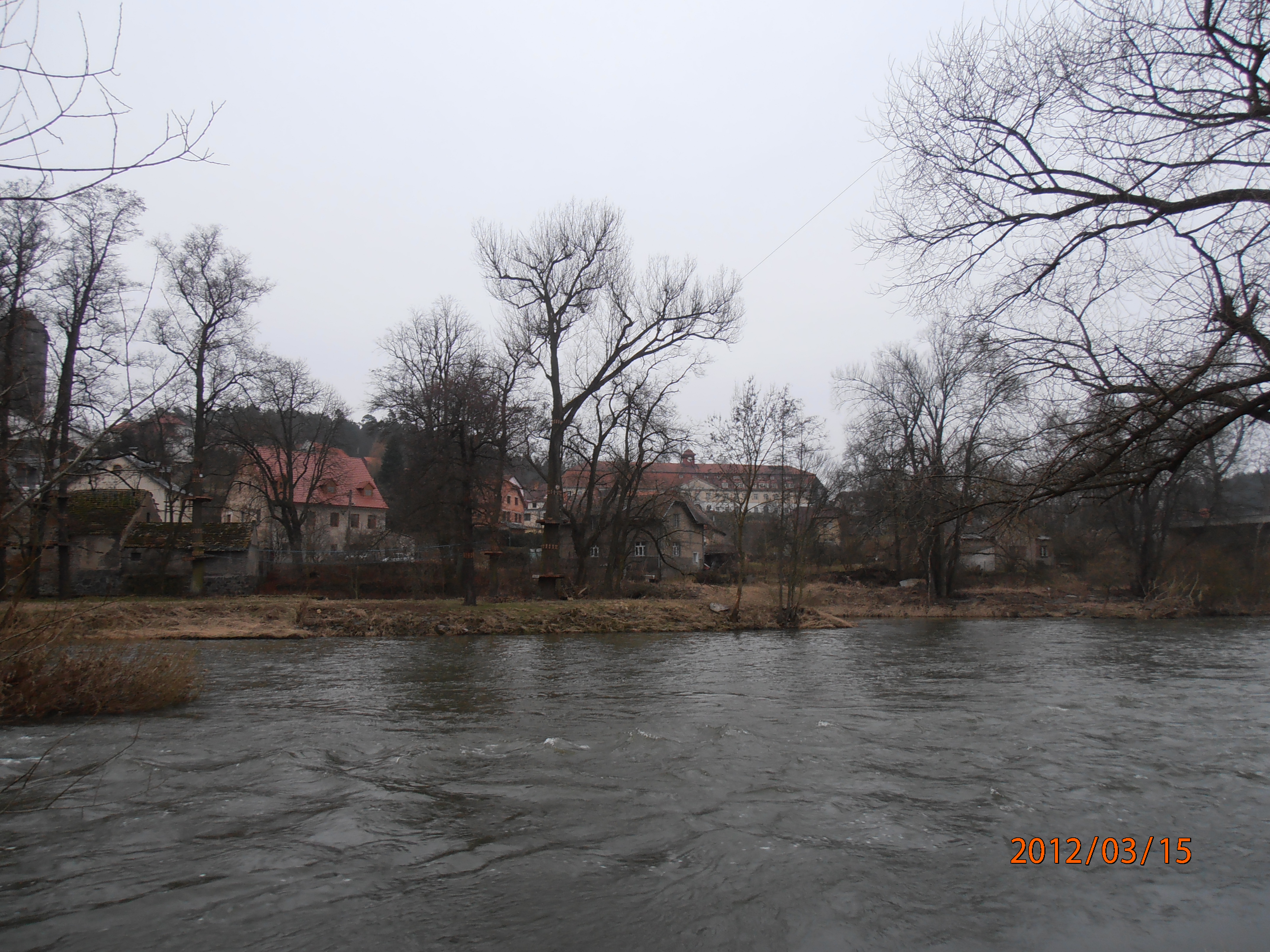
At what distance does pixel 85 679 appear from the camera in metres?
9.24

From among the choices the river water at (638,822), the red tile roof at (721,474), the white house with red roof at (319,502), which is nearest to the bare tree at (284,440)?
the white house with red roof at (319,502)

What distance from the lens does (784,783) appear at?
22.6 ft

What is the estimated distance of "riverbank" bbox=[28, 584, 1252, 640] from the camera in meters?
20.8

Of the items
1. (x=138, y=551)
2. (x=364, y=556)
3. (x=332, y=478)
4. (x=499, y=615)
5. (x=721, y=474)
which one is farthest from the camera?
(x=332, y=478)

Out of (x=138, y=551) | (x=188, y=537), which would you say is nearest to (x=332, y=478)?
(x=138, y=551)

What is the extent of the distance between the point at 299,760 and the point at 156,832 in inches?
83.0

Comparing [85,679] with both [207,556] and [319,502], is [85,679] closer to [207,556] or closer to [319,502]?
[207,556]

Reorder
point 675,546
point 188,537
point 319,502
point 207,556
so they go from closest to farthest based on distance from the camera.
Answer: point 207,556, point 188,537, point 675,546, point 319,502

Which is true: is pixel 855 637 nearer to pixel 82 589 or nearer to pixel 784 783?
pixel 784 783

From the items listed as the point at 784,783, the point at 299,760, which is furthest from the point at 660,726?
the point at 299,760

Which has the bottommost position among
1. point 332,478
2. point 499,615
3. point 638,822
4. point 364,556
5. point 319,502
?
point 499,615

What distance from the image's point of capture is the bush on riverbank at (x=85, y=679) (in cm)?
830

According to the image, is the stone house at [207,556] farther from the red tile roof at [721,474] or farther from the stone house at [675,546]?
the stone house at [675,546]

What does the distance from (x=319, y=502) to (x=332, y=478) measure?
417cm
